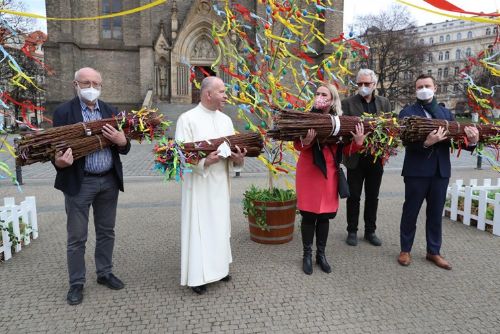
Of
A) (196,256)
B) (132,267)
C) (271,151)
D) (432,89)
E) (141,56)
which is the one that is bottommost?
(132,267)

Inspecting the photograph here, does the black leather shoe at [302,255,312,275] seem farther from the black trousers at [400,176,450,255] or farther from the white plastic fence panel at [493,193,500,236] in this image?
the white plastic fence panel at [493,193,500,236]

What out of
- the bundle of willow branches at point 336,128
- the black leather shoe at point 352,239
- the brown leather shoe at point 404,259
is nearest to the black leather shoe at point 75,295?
the bundle of willow branches at point 336,128

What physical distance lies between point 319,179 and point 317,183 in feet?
0.16

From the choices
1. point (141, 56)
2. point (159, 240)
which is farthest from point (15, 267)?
point (141, 56)

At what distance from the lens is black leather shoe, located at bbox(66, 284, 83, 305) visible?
11.5 feet

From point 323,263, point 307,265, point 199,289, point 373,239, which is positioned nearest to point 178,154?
point 199,289

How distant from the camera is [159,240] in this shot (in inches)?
209

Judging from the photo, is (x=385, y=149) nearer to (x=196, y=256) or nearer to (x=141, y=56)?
(x=196, y=256)

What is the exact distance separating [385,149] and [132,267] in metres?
3.13

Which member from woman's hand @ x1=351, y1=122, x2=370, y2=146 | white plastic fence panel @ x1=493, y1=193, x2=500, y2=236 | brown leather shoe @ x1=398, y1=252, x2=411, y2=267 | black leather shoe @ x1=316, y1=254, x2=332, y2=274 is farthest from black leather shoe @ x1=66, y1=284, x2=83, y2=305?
white plastic fence panel @ x1=493, y1=193, x2=500, y2=236

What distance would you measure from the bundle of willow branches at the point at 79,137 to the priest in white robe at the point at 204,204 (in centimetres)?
34

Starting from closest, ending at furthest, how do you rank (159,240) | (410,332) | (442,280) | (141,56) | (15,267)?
(410,332) → (442,280) → (15,267) → (159,240) → (141,56)

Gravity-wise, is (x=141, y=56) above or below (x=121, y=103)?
above

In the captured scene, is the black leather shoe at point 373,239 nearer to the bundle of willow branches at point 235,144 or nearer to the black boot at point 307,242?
the black boot at point 307,242
